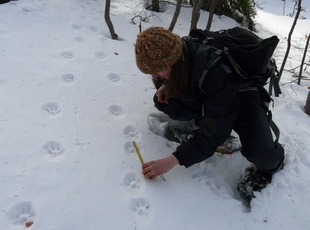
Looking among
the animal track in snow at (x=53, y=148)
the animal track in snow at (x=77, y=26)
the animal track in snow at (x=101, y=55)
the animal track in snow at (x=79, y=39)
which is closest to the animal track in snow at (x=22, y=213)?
the animal track in snow at (x=53, y=148)

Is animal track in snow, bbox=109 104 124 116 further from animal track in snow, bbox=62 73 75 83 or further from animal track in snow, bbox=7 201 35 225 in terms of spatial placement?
animal track in snow, bbox=7 201 35 225

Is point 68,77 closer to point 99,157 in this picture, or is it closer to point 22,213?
point 99,157

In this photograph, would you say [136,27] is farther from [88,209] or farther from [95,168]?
[88,209]

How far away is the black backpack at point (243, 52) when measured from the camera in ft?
4.81

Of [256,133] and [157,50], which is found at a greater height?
[157,50]

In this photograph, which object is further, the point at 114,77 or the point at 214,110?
the point at 114,77

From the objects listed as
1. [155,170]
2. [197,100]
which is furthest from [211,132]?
[155,170]

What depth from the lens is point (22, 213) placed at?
4.55 feet

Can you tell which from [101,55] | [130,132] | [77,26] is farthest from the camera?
[77,26]

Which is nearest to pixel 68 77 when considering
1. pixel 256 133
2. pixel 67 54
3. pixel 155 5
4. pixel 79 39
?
pixel 67 54

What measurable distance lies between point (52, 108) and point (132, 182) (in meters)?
0.80

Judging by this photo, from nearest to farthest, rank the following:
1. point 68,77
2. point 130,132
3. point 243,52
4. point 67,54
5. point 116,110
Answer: point 243,52
point 130,132
point 116,110
point 68,77
point 67,54

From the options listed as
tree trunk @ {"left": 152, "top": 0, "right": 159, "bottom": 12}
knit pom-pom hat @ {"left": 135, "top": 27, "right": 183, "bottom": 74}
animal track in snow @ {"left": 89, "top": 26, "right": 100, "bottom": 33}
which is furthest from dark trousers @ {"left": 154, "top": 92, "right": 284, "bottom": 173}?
tree trunk @ {"left": 152, "top": 0, "right": 159, "bottom": 12}

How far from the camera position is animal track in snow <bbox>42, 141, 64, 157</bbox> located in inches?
66.6
